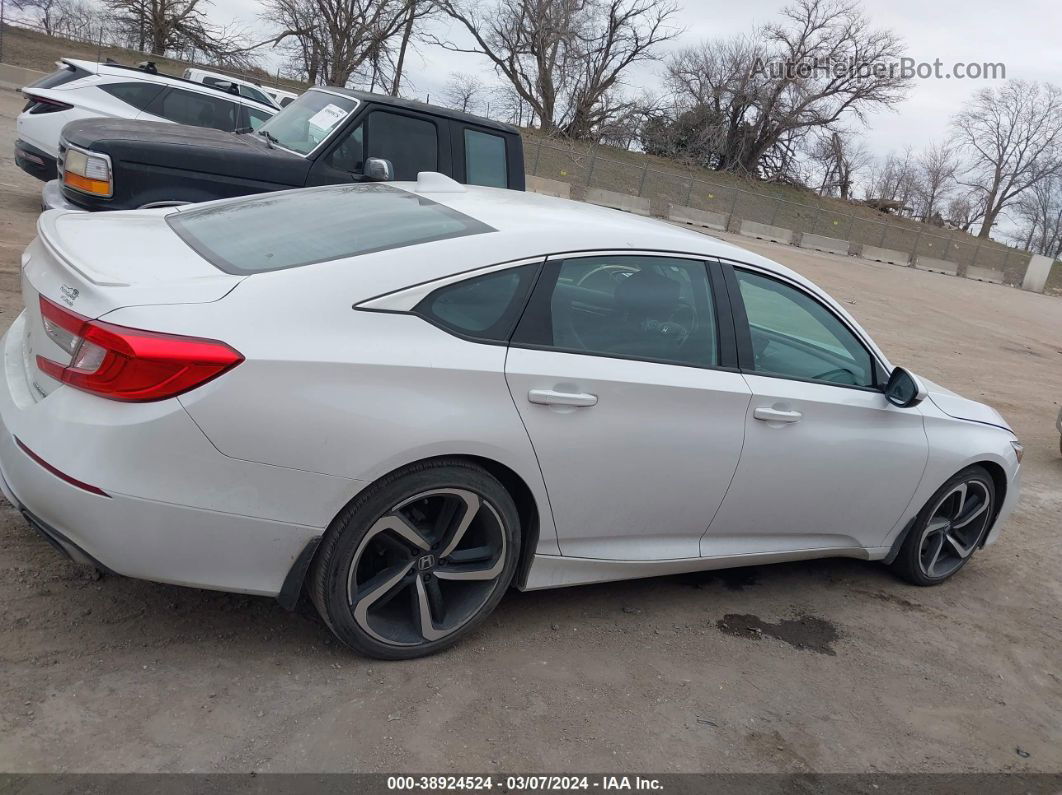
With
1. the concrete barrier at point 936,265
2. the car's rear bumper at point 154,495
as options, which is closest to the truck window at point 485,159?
the car's rear bumper at point 154,495

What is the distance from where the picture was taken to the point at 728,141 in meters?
54.6

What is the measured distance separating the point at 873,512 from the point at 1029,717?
105 cm

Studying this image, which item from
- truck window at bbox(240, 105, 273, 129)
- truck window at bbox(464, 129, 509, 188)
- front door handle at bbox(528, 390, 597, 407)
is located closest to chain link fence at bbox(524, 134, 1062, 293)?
truck window at bbox(240, 105, 273, 129)

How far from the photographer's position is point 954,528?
475cm

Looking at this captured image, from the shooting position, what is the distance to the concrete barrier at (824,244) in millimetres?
38625

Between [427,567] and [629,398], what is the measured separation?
3.05 feet

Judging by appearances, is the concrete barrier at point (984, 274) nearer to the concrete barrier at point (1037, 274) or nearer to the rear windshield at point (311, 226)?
the concrete barrier at point (1037, 274)

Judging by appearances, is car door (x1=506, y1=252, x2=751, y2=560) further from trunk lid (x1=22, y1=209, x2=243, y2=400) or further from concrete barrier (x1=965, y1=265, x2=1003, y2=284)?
concrete barrier (x1=965, y1=265, x2=1003, y2=284)

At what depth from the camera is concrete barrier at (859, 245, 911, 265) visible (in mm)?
40562

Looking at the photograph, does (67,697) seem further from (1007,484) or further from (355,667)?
(1007,484)

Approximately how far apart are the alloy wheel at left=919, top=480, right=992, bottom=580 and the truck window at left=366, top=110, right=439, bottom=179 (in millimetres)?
4895

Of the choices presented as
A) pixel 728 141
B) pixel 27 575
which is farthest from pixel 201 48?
pixel 27 575

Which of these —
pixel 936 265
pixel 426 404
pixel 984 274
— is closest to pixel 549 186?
pixel 936 265

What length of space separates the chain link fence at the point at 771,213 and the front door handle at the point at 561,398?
3343 centimetres
